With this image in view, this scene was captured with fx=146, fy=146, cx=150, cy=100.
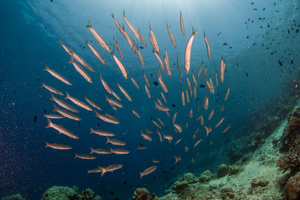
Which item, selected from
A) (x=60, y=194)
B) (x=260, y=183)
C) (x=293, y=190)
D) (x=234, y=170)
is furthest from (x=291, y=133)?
(x=60, y=194)

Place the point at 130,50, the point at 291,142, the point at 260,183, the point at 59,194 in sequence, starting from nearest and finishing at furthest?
the point at 260,183 → the point at 291,142 → the point at 59,194 → the point at 130,50

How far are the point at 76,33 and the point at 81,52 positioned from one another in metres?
4.43

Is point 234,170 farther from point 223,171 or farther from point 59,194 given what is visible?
point 59,194

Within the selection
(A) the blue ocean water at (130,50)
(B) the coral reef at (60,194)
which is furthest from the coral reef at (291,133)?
(B) the coral reef at (60,194)

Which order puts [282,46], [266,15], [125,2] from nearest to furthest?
[125,2]
[266,15]
[282,46]

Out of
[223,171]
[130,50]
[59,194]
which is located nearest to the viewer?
[223,171]

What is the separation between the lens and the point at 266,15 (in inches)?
898

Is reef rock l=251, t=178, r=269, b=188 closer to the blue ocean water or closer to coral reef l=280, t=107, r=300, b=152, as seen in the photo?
coral reef l=280, t=107, r=300, b=152

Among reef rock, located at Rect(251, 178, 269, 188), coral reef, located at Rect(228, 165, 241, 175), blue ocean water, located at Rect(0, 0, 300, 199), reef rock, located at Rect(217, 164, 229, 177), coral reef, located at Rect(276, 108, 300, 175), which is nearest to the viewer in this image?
coral reef, located at Rect(276, 108, 300, 175)

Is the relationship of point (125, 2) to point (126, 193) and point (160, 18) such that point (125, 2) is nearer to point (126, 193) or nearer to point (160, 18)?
point (160, 18)

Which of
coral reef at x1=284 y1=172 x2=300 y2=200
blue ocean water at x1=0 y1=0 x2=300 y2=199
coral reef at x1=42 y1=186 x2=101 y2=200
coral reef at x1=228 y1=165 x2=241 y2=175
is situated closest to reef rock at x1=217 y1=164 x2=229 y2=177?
coral reef at x1=228 y1=165 x2=241 y2=175

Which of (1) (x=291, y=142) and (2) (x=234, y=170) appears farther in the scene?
(2) (x=234, y=170)

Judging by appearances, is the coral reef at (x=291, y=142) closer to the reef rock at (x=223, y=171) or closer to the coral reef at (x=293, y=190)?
the coral reef at (x=293, y=190)

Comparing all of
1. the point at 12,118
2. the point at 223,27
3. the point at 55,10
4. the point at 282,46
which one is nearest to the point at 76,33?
the point at 55,10
